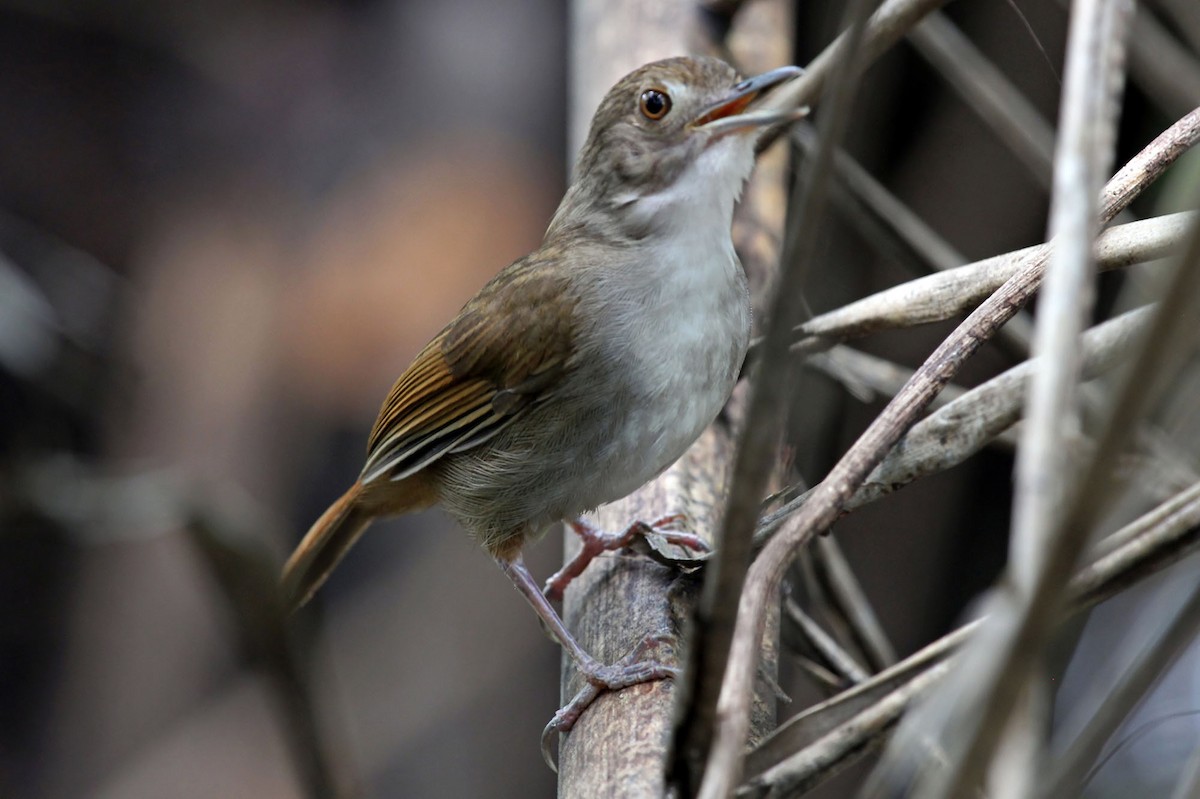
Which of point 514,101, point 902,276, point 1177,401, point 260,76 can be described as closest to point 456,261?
point 514,101

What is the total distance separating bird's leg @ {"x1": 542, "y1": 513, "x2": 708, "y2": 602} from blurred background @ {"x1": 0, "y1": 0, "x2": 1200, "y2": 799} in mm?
1681

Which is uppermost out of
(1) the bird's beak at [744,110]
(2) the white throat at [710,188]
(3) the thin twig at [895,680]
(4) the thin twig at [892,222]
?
(1) the bird's beak at [744,110]

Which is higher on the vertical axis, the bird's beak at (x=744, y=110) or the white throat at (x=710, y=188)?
the bird's beak at (x=744, y=110)

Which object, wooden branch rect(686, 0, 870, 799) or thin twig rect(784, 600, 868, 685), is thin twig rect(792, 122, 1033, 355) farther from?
wooden branch rect(686, 0, 870, 799)

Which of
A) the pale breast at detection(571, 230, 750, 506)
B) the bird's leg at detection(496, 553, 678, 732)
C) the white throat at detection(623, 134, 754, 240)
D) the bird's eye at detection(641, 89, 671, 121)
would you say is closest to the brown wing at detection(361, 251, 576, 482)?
the pale breast at detection(571, 230, 750, 506)

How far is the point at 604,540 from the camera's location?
9.73 ft

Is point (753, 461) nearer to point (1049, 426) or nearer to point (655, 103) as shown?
point (1049, 426)

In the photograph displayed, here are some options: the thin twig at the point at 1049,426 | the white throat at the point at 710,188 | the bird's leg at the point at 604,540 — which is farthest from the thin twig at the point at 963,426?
the white throat at the point at 710,188

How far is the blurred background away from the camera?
16.0 feet

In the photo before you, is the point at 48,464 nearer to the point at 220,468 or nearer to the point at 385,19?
the point at 220,468

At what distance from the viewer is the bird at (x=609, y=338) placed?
2.79m

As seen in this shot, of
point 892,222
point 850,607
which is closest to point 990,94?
point 892,222

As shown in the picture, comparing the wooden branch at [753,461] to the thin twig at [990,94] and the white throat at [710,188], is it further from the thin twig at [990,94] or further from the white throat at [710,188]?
the thin twig at [990,94]

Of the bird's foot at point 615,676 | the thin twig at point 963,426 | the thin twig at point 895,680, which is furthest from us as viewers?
the bird's foot at point 615,676
